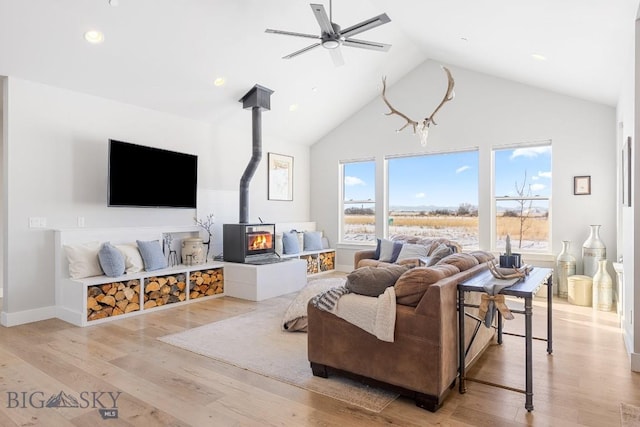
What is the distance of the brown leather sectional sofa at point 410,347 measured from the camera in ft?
7.84

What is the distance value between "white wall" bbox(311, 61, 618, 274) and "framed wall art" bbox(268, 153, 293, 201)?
0.87 m

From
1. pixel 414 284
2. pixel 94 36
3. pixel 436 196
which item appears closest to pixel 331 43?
pixel 94 36

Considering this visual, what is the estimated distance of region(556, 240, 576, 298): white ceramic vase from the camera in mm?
5480

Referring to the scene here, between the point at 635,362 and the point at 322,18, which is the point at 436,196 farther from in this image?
the point at 322,18

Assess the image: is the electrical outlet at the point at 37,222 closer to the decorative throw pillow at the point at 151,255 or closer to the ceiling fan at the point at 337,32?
the decorative throw pillow at the point at 151,255

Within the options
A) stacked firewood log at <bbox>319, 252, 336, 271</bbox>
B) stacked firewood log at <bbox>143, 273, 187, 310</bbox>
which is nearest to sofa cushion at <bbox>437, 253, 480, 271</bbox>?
stacked firewood log at <bbox>143, 273, 187, 310</bbox>

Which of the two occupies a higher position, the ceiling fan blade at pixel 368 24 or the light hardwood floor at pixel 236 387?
the ceiling fan blade at pixel 368 24

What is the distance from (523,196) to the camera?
612cm

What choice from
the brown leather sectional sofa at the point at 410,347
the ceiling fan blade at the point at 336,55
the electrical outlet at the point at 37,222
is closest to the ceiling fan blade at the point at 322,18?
the ceiling fan blade at the point at 336,55

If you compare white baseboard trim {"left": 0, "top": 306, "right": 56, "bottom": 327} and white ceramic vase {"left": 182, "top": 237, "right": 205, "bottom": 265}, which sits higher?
white ceramic vase {"left": 182, "top": 237, "right": 205, "bottom": 265}

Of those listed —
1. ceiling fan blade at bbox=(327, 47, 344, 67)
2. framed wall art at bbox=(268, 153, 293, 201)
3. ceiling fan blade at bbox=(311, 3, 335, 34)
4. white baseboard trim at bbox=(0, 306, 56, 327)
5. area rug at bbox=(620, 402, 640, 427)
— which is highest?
ceiling fan blade at bbox=(327, 47, 344, 67)

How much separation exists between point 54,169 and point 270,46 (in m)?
3.13

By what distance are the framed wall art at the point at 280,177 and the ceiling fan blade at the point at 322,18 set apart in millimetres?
3925

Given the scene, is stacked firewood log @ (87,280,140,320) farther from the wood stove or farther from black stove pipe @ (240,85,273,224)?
black stove pipe @ (240,85,273,224)
